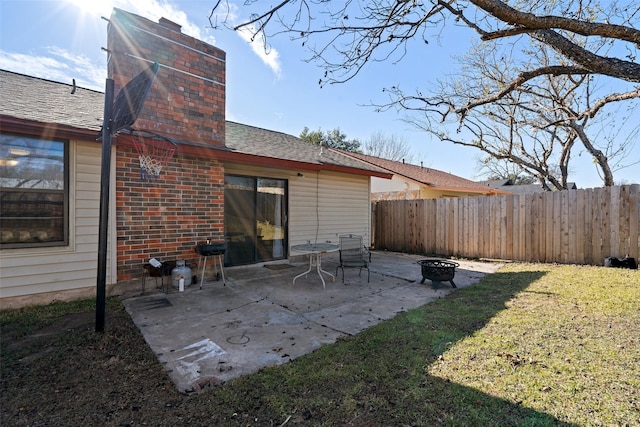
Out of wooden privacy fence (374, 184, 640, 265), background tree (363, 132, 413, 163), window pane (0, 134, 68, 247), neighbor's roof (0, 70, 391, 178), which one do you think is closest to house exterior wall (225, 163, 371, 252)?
neighbor's roof (0, 70, 391, 178)

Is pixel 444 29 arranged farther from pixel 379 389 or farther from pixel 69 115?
pixel 69 115

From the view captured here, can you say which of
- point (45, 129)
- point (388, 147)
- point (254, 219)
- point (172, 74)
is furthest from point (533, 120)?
point (388, 147)

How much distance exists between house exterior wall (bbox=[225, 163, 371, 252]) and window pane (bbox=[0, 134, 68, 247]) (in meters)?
2.97

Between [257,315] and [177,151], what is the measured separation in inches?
130

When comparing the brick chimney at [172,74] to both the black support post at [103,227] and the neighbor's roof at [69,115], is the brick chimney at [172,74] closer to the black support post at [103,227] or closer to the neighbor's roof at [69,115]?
the neighbor's roof at [69,115]

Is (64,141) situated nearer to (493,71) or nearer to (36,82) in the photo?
(36,82)

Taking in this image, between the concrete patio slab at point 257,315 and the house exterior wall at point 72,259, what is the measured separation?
87 cm

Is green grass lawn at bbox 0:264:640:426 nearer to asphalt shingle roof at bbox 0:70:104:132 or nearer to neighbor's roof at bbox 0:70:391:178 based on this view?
neighbor's roof at bbox 0:70:391:178

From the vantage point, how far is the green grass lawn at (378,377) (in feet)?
6.89

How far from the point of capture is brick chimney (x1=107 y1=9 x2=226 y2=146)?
514 centimetres

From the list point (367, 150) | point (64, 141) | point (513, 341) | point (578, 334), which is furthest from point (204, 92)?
point (367, 150)

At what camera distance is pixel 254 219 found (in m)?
7.19

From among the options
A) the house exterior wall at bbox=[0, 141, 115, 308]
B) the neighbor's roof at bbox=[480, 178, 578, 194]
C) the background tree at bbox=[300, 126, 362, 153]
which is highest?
the background tree at bbox=[300, 126, 362, 153]

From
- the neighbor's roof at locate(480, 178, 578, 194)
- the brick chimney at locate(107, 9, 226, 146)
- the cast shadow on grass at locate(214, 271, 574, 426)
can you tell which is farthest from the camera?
the neighbor's roof at locate(480, 178, 578, 194)
